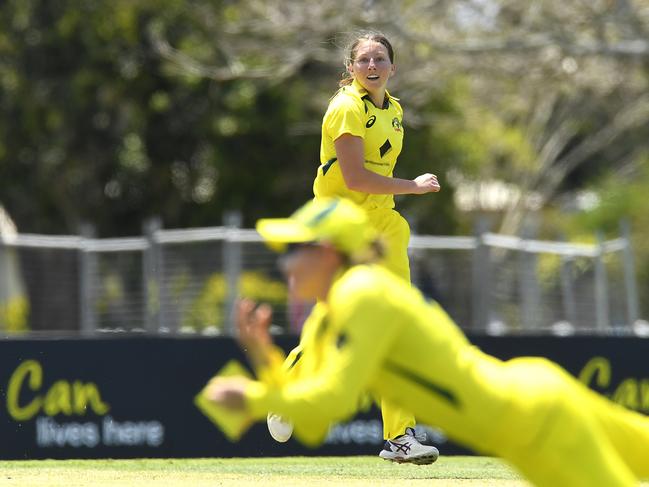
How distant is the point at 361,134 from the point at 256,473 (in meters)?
2.17

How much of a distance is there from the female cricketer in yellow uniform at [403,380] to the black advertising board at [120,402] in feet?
16.9

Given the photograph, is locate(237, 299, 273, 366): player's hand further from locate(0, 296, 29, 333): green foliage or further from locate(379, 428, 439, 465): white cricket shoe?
locate(0, 296, 29, 333): green foliage

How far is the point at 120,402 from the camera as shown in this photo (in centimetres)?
1012

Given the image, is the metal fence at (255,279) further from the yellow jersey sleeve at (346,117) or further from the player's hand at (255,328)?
the player's hand at (255,328)

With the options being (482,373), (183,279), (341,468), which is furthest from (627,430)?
(183,279)

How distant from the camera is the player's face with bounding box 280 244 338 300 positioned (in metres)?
4.94

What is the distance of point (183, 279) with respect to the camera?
49.0 ft

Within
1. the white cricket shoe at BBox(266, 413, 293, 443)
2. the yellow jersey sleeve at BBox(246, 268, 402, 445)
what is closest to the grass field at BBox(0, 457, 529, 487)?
the white cricket shoe at BBox(266, 413, 293, 443)

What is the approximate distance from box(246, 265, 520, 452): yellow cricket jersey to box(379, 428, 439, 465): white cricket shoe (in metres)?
2.82

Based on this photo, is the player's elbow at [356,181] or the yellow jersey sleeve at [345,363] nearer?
the yellow jersey sleeve at [345,363]

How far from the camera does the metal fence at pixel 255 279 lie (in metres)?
14.4

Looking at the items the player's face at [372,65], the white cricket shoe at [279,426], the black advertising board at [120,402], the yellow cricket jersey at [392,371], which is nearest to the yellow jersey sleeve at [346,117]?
the player's face at [372,65]

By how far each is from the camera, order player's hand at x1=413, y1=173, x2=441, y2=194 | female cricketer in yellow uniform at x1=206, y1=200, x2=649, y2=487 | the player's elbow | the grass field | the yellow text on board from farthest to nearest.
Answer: the yellow text on board < the grass field < the player's elbow < player's hand at x1=413, y1=173, x2=441, y2=194 < female cricketer in yellow uniform at x1=206, y1=200, x2=649, y2=487

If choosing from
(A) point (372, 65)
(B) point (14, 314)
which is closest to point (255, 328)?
(A) point (372, 65)
